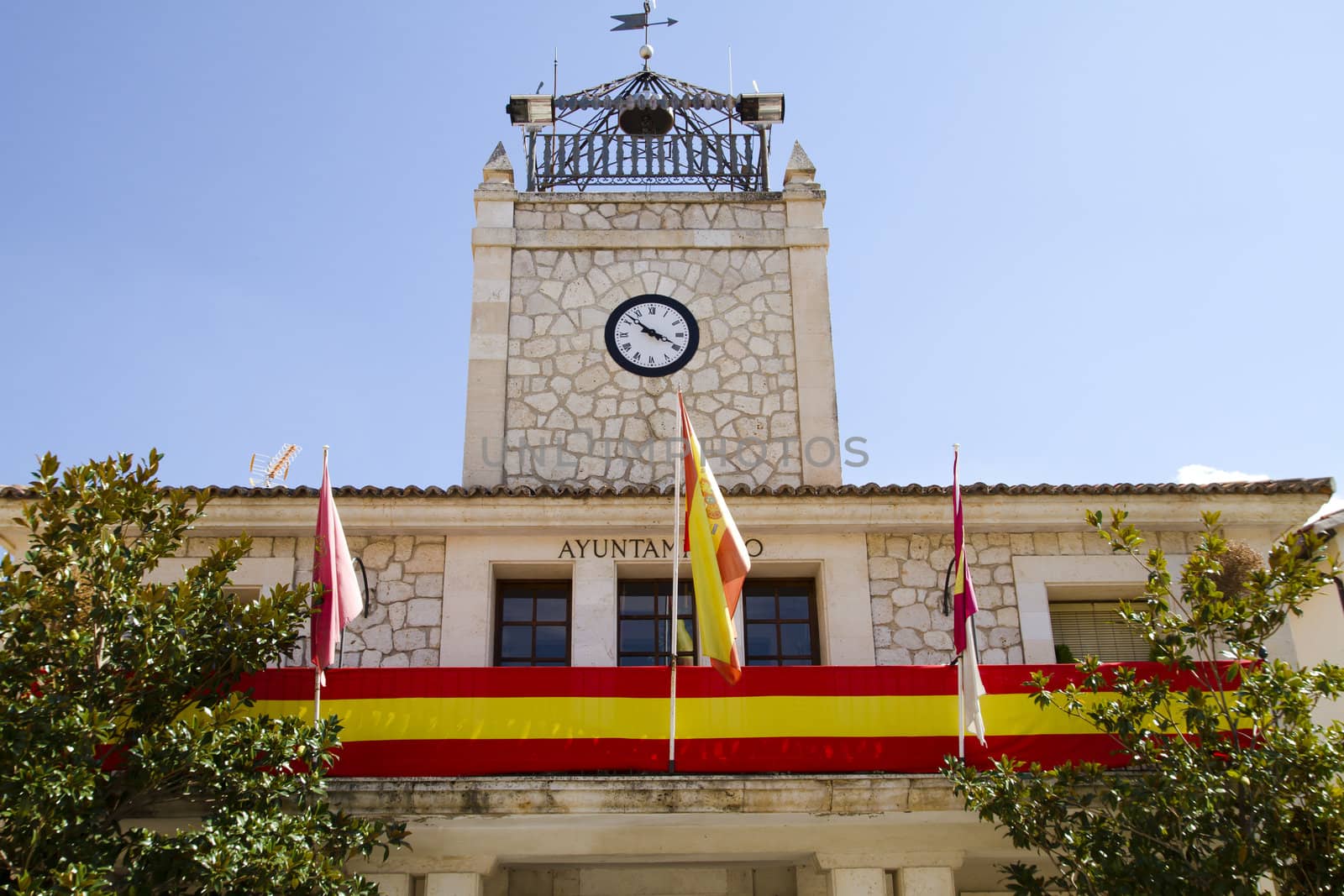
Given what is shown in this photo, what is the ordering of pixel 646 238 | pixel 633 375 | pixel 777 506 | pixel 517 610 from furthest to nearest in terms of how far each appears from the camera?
pixel 646 238 → pixel 633 375 → pixel 517 610 → pixel 777 506

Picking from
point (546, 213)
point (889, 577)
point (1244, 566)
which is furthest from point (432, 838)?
point (546, 213)

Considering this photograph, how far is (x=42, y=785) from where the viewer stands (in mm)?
7090

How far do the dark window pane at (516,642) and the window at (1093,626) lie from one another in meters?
4.80

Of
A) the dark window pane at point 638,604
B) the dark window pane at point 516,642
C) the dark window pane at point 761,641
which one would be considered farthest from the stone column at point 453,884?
the dark window pane at point 761,641

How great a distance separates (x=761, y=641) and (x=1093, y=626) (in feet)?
10.2

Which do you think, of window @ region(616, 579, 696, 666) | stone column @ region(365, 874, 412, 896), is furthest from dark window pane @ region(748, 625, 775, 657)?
stone column @ region(365, 874, 412, 896)

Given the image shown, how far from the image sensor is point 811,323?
45.3 feet

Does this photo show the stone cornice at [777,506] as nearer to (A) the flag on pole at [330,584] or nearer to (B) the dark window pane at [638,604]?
(B) the dark window pane at [638,604]

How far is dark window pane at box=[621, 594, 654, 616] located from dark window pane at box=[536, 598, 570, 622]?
20.8 inches

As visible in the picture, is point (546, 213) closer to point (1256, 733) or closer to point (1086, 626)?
point (1086, 626)

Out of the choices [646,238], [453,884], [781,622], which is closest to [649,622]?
[781,622]

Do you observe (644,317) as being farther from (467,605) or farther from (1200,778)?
(1200,778)

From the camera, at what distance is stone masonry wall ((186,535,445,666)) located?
10930 mm

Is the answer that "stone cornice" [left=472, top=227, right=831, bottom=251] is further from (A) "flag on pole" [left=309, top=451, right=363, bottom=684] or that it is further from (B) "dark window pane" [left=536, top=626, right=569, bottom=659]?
(A) "flag on pole" [left=309, top=451, right=363, bottom=684]
